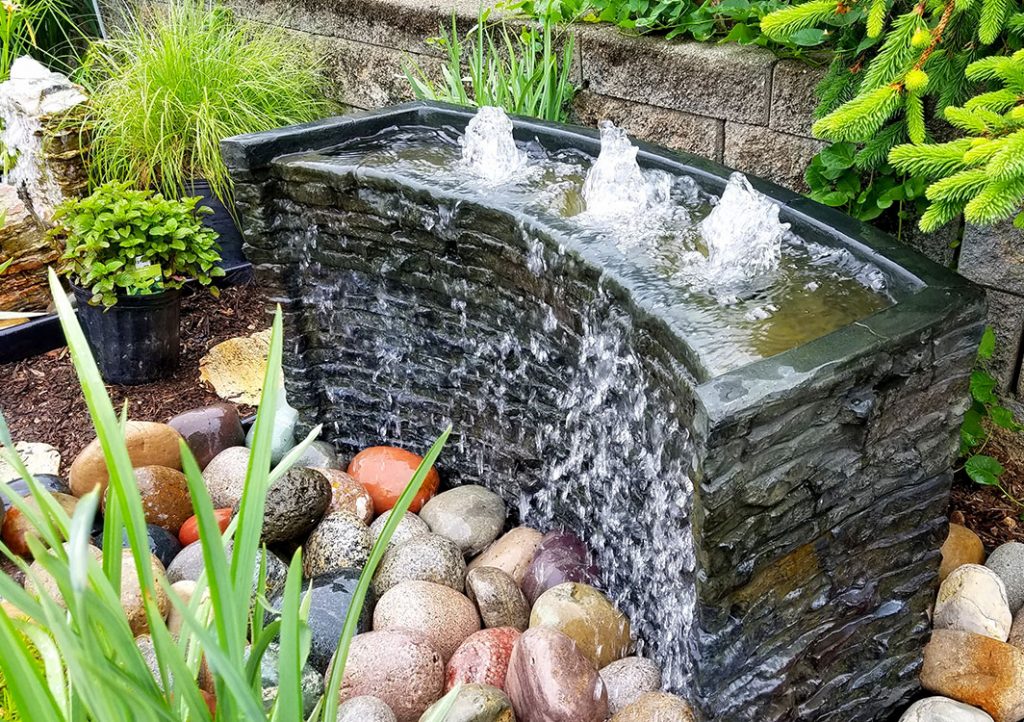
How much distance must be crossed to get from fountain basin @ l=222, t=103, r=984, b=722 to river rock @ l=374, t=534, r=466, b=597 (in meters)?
0.38

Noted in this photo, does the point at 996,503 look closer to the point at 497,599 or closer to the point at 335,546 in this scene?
the point at 497,599

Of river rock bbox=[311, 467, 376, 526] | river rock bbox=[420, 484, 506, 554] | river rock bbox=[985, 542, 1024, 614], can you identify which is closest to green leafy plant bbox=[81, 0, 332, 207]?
river rock bbox=[311, 467, 376, 526]

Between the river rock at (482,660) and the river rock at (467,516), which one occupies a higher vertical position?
the river rock at (482,660)

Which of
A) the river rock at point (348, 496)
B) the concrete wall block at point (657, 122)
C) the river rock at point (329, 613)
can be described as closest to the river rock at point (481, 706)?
the river rock at point (329, 613)

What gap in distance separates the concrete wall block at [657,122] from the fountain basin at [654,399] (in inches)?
21.4

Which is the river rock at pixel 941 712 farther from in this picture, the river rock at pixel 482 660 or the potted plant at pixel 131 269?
the potted plant at pixel 131 269

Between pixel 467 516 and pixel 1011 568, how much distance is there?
1.55 m

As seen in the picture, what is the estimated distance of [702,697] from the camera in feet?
6.84

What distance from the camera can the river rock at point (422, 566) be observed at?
2.75 m

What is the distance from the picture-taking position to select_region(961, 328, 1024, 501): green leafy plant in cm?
295

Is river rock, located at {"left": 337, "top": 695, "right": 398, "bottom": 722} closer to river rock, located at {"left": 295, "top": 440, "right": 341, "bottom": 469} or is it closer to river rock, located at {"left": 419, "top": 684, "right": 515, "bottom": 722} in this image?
river rock, located at {"left": 419, "top": 684, "right": 515, "bottom": 722}

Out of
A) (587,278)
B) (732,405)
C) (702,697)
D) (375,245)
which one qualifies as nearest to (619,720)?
(702,697)

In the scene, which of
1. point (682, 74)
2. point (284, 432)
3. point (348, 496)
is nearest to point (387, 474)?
point (348, 496)

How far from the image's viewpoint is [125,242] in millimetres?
3902
